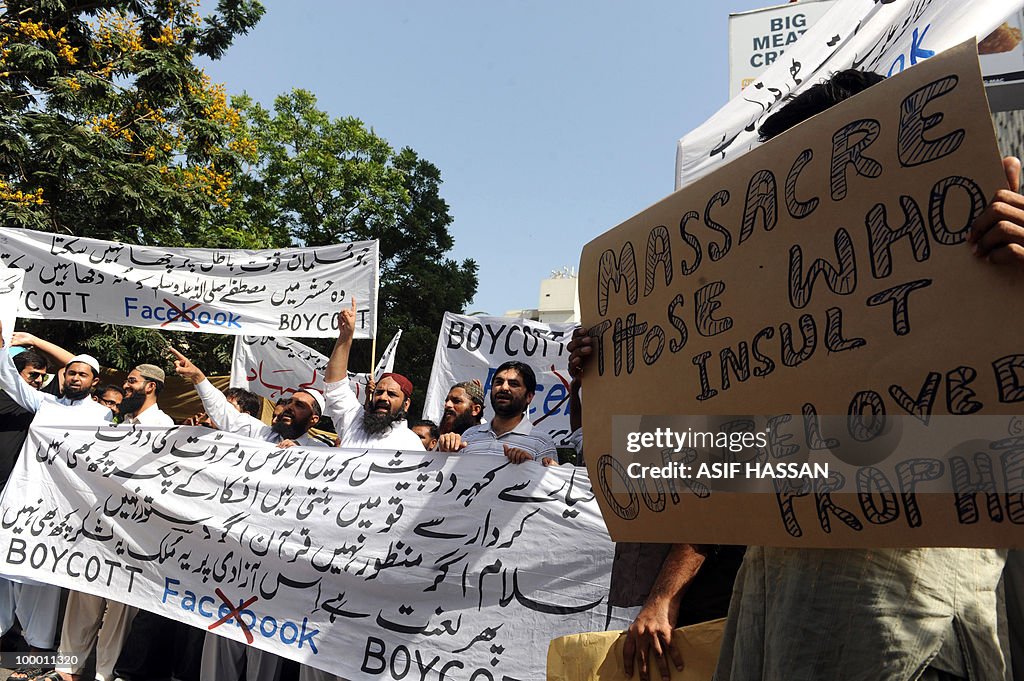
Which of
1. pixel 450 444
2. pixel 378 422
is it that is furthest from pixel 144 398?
pixel 450 444

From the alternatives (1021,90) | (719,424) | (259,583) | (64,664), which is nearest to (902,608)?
(719,424)

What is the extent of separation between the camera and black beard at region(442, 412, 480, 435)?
5102mm

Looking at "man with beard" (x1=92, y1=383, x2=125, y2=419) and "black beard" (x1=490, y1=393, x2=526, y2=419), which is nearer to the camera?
"black beard" (x1=490, y1=393, x2=526, y2=419)

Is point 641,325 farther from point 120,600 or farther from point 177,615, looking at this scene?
point 120,600

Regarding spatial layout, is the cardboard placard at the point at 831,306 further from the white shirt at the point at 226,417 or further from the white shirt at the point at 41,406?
the white shirt at the point at 41,406

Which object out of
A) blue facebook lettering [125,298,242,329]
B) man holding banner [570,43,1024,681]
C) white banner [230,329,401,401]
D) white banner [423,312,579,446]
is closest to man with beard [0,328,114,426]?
blue facebook lettering [125,298,242,329]

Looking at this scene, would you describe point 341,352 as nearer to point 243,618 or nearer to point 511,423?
point 511,423

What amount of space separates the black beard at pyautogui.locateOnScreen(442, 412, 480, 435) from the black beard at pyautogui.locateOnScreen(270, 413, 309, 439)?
0.97 meters

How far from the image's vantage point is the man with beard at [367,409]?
4484 millimetres

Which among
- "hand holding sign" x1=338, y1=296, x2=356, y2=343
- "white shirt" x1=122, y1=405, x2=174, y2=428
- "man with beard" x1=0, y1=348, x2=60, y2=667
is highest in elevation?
"hand holding sign" x1=338, y1=296, x2=356, y2=343

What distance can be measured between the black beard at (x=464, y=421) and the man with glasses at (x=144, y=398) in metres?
1.89

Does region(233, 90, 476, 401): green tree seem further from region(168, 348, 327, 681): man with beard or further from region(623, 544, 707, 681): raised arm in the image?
region(623, 544, 707, 681): raised arm

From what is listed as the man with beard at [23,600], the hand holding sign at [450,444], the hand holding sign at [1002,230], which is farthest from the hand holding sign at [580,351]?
the man with beard at [23,600]

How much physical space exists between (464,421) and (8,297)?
2912mm
